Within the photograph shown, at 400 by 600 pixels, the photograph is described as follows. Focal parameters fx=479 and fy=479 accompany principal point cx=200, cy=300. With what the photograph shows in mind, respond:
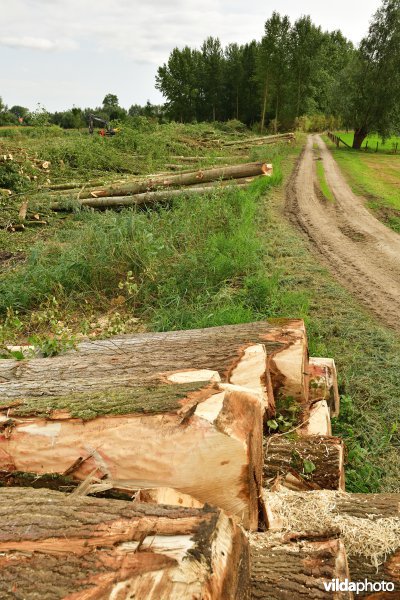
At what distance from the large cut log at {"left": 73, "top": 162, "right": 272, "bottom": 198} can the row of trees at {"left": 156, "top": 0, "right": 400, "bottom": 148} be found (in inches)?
736

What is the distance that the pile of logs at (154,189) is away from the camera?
11984 mm

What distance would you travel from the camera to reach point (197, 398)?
8.43ft

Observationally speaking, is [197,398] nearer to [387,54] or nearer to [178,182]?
[178,182]

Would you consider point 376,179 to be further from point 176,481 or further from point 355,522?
point 176,481

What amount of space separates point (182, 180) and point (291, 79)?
117 feet

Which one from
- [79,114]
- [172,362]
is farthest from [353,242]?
[79,114]

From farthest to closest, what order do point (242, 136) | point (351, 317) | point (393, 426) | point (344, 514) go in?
point (242, 136)
point (351, 317)
point (393, 426)
point (344, 514)

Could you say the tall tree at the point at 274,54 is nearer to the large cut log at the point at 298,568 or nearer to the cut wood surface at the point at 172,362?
the cut wood surface at the point at 172,362

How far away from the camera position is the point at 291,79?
4388 cm

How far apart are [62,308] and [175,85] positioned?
5485cm

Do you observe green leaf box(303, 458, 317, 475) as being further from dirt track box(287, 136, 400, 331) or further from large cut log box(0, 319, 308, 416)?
dirt track box(287, 136, 400, 331)

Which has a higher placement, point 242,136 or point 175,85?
point 175,85

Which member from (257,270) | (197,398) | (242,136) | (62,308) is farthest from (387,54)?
(197,398)

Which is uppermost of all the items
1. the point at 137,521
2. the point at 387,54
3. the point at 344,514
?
the point at 387,54
